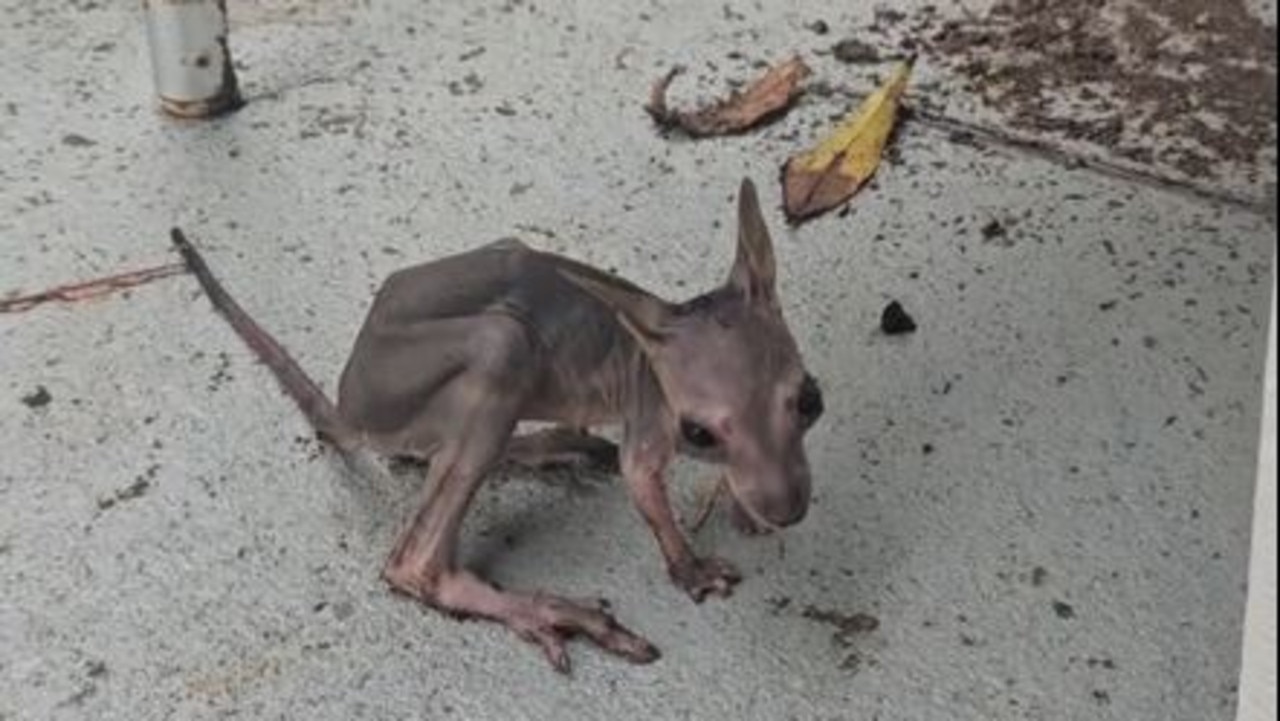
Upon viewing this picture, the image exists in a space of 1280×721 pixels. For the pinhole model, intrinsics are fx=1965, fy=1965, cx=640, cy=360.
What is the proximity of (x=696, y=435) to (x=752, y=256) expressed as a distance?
18 cm

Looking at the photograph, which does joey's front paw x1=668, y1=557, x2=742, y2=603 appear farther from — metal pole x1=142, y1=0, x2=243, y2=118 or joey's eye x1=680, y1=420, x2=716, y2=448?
metal pole x1=142, y1=0, x2=243, y2=118

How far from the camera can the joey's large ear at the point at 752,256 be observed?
183cm

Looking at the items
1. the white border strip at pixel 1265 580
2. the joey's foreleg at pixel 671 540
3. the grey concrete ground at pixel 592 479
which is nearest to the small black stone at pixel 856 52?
the grey concrete ground at pixel 592 479

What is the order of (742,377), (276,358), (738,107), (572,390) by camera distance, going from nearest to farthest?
(742,377)
(572,390)
(276,358)
(738,107)

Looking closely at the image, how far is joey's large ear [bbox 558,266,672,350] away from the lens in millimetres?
1808

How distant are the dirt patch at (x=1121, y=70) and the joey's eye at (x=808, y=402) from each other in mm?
982

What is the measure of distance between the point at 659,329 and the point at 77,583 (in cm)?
68

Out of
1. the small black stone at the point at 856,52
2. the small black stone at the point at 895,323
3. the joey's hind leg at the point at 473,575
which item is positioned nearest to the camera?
the joey's hind leg at the point at 473,575

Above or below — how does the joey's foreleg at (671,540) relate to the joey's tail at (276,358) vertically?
above

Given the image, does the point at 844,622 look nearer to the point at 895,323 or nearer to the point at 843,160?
the point at 895,323

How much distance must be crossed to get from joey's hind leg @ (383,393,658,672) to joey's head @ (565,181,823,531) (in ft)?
0.57

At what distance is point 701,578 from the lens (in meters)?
2.01

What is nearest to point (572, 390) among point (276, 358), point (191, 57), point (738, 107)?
point (276, 358)

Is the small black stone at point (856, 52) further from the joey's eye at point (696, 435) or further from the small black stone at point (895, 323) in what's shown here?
the joey's eye at point (696, 435)
